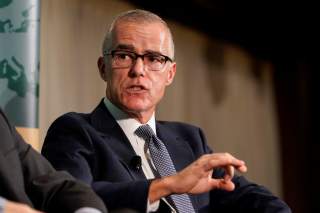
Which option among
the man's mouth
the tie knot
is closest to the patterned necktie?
the tie knot

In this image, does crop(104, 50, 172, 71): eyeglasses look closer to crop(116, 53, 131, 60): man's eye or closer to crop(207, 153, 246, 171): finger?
crop(116, 53, 131, 60): man's eye

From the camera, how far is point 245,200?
2.27 metres

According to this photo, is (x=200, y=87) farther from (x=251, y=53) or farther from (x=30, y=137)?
(x=30, y=137)

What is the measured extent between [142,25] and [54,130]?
0.48m

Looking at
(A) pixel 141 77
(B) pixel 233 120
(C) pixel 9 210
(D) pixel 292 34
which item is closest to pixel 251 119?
(B) pixel 233 120

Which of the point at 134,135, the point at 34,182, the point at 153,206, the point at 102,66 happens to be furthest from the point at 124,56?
the point at 34,182

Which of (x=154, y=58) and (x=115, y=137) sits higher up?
(x=154, y=58)

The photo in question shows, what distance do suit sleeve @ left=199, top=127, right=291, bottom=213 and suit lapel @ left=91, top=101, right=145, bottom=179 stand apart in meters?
0.34

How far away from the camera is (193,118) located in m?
5.06

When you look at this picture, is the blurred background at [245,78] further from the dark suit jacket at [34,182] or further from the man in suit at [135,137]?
the dark suit jacket at [34,182]

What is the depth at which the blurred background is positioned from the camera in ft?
13.0

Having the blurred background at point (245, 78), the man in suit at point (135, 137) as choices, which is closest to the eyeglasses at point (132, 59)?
the man in suit at point (135, 137)

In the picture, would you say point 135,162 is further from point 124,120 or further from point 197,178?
point 197,178

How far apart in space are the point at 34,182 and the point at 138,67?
68 cm
